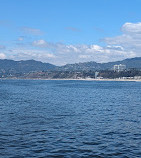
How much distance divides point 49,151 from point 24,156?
7.19 feet

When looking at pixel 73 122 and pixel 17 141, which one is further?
pixel 73 122

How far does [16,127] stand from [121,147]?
41.8ft

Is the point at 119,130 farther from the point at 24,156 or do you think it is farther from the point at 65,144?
the point at 24,156

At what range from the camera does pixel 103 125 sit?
98.5 ft

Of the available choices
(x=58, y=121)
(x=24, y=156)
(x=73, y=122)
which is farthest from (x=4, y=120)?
(x=24, y=156)

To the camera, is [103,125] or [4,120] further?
[4,120]

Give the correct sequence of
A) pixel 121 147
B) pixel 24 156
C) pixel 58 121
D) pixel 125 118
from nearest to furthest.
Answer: pixel 24 156
pixel 121 147
pixel 58 121
pixel 125 118

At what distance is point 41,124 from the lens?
99.8ft

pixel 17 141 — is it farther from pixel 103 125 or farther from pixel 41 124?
pixel 103 125

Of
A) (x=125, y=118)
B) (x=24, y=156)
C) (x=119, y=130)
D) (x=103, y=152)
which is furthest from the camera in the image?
(x=125, y=118)

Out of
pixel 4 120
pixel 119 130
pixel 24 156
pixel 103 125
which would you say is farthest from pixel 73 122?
pixel 24 156

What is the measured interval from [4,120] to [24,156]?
15052 millimetres

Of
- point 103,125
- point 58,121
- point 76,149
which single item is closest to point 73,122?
point 58,121

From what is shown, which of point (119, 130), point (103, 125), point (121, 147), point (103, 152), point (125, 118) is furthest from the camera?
point (125, 118)
